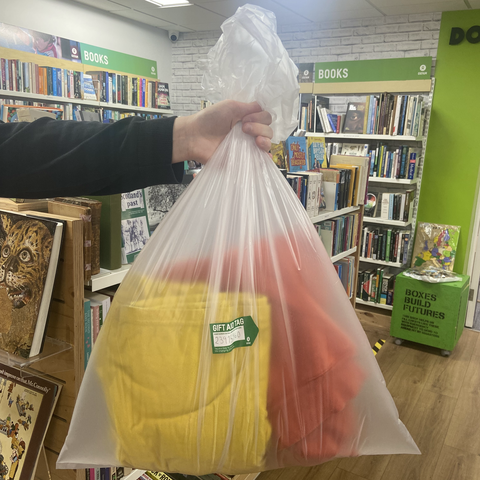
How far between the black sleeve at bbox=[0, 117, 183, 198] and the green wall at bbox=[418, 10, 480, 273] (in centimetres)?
A: 358

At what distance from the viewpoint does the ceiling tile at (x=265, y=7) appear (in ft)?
12.7

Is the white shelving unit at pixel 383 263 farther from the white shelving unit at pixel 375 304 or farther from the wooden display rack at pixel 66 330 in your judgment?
the wooden display rack at pixel 66 330

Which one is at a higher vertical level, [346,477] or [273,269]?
[273,269]

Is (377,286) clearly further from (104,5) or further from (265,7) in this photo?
(104,5)

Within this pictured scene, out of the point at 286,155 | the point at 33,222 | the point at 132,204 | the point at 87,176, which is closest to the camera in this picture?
the point at 87,176

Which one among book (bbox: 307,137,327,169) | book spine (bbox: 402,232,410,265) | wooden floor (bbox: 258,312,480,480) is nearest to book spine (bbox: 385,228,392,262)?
book spine (bbox: 402,232,410,265)

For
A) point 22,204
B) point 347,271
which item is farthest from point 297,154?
point 22,204

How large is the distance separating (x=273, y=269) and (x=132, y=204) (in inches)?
28.1

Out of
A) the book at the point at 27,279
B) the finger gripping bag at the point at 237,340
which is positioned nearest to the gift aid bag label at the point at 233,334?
the finger gripping bag at the point at 237,340

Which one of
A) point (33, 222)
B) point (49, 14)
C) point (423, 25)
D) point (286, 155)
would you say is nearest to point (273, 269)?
point (33, 222)

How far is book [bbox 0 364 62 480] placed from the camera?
43.7 inches

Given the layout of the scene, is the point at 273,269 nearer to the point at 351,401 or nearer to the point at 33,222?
the point at 351,401

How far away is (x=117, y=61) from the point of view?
4.80 m

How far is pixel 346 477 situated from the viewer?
208 centimetres
